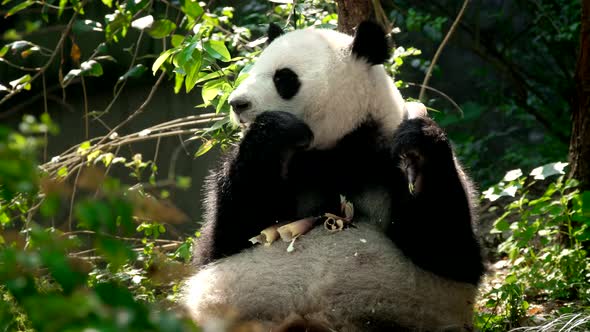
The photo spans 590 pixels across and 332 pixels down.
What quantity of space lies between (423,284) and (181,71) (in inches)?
63.2

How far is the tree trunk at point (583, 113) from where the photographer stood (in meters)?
4.68

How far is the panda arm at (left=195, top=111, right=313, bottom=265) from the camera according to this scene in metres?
3.28

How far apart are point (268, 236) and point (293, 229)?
0.12 m

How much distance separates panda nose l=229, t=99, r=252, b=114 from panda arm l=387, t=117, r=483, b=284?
0.67m

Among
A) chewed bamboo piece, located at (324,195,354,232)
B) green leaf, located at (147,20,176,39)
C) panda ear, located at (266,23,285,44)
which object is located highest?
panda ear, located at (266,23,285,44)

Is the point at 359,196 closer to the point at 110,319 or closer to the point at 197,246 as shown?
the point at 197,246

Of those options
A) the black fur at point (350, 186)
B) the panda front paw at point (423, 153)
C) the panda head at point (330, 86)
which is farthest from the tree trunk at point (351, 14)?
the panda front paw at point (423, 153)

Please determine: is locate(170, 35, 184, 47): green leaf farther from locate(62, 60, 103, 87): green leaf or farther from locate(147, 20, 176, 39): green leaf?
locate(62, 60, 103, 87): green leaf

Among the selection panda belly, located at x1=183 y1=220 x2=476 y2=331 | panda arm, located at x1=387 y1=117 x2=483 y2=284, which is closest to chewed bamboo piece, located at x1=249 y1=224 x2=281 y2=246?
panda belly, located at x1=183 y1=220 x2=476 y2=331

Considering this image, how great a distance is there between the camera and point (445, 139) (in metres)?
3.13

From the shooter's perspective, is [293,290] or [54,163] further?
[54,163]

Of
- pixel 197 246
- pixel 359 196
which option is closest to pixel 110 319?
pixel 359 196

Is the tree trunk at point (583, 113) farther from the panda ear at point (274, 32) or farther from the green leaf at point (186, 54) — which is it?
the green leaf at point (186, 54)

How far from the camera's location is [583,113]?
4.75m
